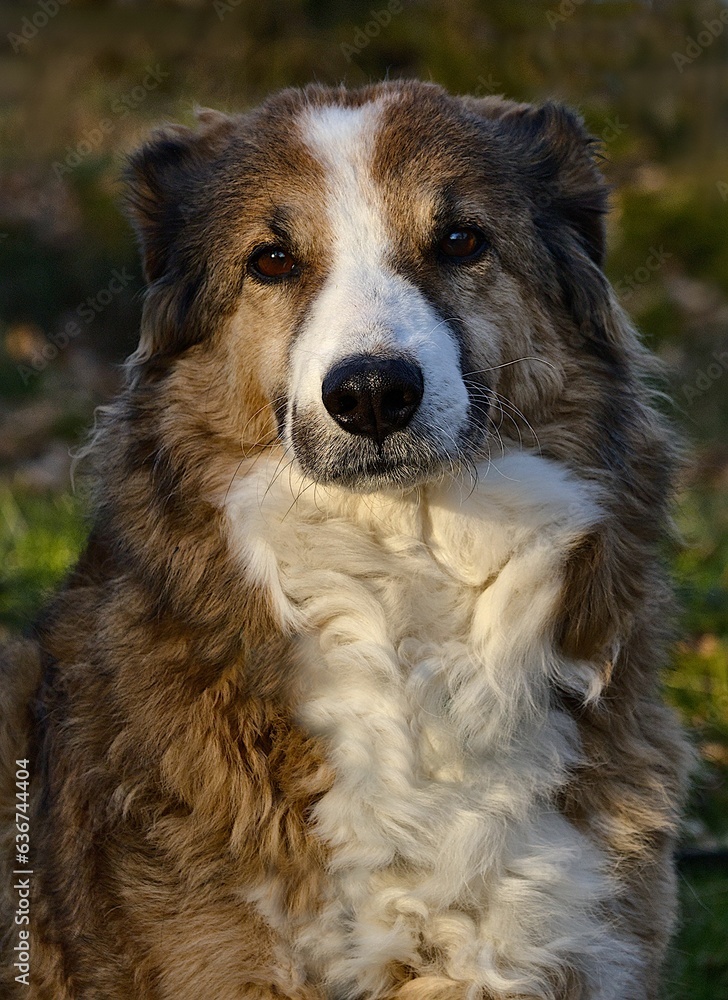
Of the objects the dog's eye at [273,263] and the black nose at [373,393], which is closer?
the black nose at [373,393]

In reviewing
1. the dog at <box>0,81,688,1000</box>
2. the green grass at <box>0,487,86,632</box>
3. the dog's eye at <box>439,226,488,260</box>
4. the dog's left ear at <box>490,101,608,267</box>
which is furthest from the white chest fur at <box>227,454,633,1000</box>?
the green grass at <box>0,487,86,632</box>

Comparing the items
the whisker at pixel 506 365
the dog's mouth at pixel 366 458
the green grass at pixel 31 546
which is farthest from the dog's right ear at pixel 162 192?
the green grass at pixel 31 546

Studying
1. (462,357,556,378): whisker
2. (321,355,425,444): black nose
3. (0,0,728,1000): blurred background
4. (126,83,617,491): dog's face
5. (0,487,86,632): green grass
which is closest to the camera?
(321,355,425,444): black nose

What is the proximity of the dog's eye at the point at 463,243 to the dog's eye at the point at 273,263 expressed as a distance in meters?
0.42

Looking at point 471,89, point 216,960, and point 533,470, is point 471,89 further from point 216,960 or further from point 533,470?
point 216,960

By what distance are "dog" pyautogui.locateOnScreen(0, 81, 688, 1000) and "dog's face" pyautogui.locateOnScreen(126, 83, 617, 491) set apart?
11 mm

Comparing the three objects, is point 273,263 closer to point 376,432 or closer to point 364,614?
point 376,432

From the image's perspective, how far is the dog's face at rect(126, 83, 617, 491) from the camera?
287 cm

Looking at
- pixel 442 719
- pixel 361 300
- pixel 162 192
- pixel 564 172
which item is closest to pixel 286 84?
pixel 162 192

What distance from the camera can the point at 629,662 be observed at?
3150 mm

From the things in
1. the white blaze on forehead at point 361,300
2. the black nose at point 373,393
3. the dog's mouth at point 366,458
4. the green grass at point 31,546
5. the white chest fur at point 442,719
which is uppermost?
the white blaze on forehead at point 361,300

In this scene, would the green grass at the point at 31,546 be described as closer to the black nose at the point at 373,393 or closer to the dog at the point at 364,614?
the dog at the point at 364,614

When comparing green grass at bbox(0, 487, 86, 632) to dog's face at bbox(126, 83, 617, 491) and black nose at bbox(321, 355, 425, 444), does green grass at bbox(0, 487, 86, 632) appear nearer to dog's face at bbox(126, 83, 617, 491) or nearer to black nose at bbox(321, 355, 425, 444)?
dog's face at bbox(126, 83, 617, 491)

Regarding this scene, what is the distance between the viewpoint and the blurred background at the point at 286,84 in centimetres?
979
